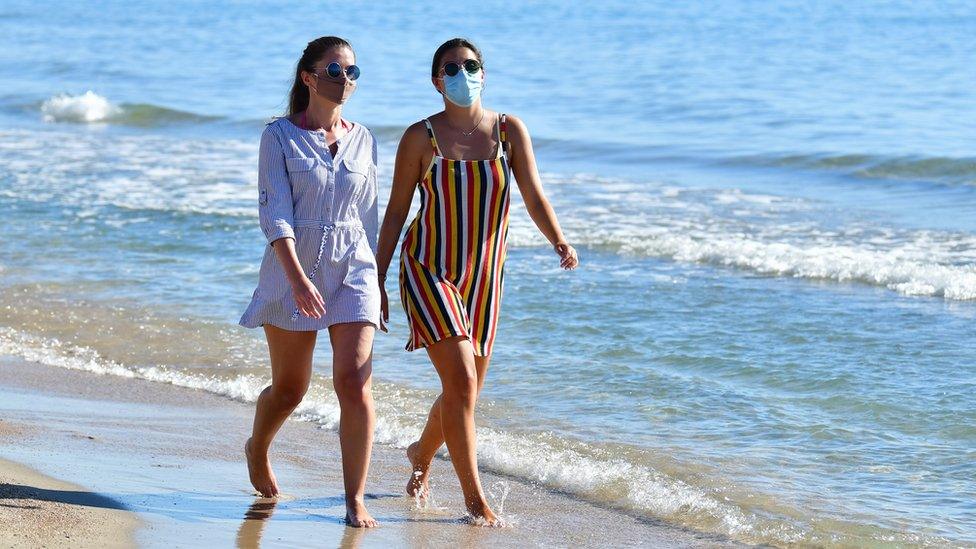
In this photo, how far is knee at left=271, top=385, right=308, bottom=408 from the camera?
4.76m

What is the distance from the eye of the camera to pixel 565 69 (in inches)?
1169

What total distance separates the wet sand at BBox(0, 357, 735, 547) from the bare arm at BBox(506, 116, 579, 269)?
1.01 meters

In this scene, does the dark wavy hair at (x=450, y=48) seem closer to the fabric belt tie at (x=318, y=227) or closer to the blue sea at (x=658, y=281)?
the fabric belt tie at (x=318, y=227)

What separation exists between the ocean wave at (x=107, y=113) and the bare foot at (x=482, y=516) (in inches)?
739

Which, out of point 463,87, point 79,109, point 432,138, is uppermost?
point 463,87

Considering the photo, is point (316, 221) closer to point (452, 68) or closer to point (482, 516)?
point (452, 68)

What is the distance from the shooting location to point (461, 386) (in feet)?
15.4

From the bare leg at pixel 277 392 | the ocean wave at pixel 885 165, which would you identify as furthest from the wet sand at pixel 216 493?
the ocean wave at pixel 885 165

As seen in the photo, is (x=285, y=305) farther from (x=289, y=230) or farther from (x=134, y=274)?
(x=134, y=274)

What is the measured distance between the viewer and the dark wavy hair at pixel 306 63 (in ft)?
15.0

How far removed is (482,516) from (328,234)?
117 centimetres

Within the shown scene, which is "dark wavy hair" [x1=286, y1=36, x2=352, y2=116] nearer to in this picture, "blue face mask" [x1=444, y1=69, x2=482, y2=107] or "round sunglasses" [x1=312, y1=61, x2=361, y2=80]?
"round sunglasses" [x1=312, y1=61, x2=361, y2=80]

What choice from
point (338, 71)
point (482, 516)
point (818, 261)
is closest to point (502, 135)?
point (338, 71)

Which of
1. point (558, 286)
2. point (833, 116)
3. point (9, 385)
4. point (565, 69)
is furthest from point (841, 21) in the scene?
point (9, 385)
